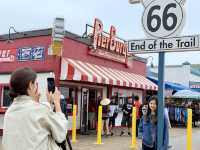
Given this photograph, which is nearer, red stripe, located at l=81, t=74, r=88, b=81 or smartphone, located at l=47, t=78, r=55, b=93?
smartphone, located at l=47, t=78, r=55, b=93

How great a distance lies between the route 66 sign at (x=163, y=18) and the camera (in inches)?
191

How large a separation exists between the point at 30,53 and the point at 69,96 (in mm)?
2443

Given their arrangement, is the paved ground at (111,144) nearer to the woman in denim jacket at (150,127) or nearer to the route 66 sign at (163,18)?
the woman in denim jacket at (150,127)

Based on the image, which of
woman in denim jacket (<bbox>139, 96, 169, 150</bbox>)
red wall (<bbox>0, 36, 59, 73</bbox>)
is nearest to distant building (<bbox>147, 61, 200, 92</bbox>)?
red wall (<bbox>0, 36, 59, 73</bbox>)

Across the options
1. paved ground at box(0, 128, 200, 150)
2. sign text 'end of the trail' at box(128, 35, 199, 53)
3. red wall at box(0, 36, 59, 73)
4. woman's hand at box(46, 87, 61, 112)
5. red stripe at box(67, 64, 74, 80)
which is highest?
red wall at box(0, 36, 59, 73)

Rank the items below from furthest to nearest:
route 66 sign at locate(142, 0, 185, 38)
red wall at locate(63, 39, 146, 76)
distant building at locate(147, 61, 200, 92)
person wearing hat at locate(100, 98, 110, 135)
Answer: distant building at locate(147, 61, 200, 92) < red wall at locate(63, 39, 146, 76) < person wearing hat at locate(100, 98, 110, 135) < route 66 sign at locate(142, 0, 185, 38)

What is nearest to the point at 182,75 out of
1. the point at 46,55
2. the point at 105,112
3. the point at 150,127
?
the point at 105,112

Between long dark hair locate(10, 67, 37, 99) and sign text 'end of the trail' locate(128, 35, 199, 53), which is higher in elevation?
sign text 'end of the trail' locate(128, 35, 199, 53)

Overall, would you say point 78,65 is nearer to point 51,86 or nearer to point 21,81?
point 51,86

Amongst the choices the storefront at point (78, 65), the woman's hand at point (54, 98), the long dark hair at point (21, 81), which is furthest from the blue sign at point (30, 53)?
the long dark hair at point (21, 81)

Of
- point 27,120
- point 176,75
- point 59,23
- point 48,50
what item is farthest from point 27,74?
point 176,75

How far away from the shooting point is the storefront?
663 inches

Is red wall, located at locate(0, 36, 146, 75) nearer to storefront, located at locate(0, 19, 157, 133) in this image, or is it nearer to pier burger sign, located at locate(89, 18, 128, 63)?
storefront, located at locate(0, 19, 157, 133)

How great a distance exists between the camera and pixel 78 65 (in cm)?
1711
